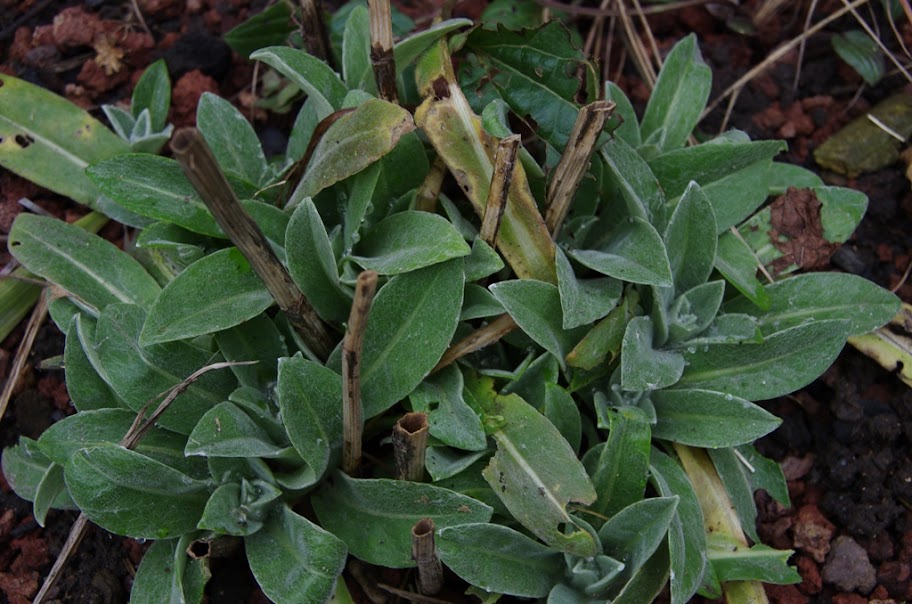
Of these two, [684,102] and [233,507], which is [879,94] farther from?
[233,507]

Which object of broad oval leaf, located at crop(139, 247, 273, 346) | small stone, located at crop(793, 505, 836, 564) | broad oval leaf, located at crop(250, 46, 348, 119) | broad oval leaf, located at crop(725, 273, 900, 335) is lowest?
small stone, located at crop(793, 505, 836, 564)

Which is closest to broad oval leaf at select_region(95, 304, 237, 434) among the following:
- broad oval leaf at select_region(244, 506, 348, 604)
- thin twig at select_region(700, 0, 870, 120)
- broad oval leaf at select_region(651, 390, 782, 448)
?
broad oval leaf at select_region(244, 506, 348, 604)

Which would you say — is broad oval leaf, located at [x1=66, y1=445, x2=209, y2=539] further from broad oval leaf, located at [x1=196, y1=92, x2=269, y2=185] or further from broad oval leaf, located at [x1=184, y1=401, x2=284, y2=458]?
broad oval leaf, located at [x1=196, y1=92, x2=269, y2=185]

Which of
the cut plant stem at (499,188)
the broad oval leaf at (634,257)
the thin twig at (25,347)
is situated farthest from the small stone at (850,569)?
the thin twig at (25,347)

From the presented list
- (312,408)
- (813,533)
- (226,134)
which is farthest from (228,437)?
(813,533)

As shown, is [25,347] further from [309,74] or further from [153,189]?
[309,74]
